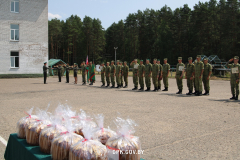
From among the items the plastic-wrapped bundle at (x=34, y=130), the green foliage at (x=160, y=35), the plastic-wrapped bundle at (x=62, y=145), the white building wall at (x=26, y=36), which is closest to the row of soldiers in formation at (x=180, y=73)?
the plastic-wrapped bundle at (x=34, y=130)

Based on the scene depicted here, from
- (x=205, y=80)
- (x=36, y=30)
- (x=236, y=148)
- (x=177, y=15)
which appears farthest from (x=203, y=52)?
(x=236, y=148)

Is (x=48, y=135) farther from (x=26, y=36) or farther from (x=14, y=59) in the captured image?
(x=26, y=36)

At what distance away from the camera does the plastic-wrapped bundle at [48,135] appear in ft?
7.63

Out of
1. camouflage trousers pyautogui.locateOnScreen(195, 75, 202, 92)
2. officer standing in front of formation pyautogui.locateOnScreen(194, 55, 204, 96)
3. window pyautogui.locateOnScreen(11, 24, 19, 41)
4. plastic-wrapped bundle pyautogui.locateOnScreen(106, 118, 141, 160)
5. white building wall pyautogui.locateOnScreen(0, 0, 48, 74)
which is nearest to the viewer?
plastic-wrapped bundle pyautogui.locateOnScreen(106, 118, 141, 160)

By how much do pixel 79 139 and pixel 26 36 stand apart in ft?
105

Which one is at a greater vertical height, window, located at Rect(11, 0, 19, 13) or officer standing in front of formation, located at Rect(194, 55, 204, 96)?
window, located at Rect(11, 0, 19, 13)

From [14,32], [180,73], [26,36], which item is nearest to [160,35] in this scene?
[26,36]

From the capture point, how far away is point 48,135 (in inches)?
92.0

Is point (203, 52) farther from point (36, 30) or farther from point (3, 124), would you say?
point (3, 124)

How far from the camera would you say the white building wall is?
98.0 ft

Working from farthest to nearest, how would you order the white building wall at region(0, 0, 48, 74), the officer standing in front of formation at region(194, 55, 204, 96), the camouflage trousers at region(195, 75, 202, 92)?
the white building wall at region(0, 0, 48, 74) → the camouflage trousers at region(195, 75, 202, 92) → the officer standing in front of formation at region(194, 55, 204, 96)

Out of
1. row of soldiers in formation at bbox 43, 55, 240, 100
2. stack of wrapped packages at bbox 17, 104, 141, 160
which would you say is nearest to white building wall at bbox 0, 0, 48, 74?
row of soldiers in formation at bbox 43, 55, 240, 100

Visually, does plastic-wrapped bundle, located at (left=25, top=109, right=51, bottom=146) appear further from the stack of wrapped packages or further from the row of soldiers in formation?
the row of soldiers in formation

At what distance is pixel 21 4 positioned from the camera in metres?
30.8
